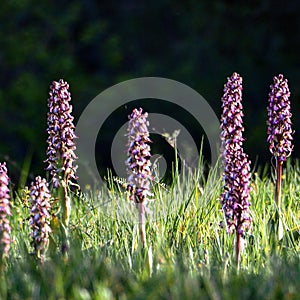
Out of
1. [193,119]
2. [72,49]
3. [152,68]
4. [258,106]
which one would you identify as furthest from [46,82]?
[258,106]

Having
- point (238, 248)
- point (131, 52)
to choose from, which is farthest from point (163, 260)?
point (131, 52)

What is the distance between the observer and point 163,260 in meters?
3.14

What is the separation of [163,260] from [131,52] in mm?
8768

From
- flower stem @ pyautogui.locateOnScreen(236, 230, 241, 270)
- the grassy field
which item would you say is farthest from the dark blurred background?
flower stem @ pyautogui.locateOnScreen(236, 230, 241, 270)

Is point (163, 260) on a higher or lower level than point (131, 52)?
lower

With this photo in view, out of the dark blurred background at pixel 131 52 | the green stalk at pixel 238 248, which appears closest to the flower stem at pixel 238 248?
the green stalk at pixel 238 248

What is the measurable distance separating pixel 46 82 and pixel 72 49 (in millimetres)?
722

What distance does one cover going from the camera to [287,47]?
34.4ft

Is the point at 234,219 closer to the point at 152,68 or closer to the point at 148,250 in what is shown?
the point at 148,250

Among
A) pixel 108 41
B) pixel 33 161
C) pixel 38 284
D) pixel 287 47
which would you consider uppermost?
pixel 108 41

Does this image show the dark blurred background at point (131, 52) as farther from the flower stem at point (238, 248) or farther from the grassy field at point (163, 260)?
the flower stem at point (238, 248)

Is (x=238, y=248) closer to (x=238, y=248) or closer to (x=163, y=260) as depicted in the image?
(x=238, y=248)

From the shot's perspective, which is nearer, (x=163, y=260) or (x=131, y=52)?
(x=163, y=260)

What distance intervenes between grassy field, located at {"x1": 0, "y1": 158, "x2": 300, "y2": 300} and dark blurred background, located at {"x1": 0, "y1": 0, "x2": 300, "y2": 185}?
20.5 feet
